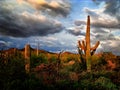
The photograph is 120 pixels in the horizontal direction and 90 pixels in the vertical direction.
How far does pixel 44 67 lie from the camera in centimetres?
2112

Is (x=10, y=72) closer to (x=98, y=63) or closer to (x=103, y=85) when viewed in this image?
(x=103, y=85)

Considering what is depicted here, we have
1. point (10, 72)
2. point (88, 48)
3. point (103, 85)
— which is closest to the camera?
point (10, 72)

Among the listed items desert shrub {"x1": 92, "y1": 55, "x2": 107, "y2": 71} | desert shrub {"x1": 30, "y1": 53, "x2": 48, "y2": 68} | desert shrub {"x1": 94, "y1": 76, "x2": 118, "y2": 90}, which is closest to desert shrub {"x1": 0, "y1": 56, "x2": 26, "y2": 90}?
desert shrub {"x1": 94, "y1": 76, "x2": 118, "y2": 90}

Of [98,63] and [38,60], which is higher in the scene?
[38,60]

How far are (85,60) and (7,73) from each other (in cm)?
1275

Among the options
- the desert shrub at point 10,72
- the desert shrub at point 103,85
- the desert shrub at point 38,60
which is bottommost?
the desert shrub at point 103,85

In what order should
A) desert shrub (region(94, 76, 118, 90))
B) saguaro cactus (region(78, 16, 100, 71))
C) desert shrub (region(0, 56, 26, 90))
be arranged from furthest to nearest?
saguaro cactus (region(78, 16, 100, 71)) → desert shrub (region(94, 76, 118, 90)) → desert shrub (region(0, 56, 26, 90))

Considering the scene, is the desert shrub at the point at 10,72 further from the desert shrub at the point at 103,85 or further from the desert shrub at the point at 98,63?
the desert shrub at the point at 98,63

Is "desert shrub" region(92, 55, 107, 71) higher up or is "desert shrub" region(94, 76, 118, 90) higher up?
"desert shrub" region(92, 55, 107, 71)

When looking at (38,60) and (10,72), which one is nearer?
(10,72)

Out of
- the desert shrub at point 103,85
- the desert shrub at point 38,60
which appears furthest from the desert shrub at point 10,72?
the desert shrub at point 38,60

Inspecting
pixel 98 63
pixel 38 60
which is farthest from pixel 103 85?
pixel 98 63

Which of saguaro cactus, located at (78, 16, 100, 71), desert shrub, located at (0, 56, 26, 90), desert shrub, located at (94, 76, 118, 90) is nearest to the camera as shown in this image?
desert shrub, located at (0, 56, 26, 90)

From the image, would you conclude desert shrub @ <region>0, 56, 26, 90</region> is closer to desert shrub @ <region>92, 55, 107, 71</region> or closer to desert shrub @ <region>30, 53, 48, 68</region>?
desert shrub @ <region>30, 53, 48, 68</region>
